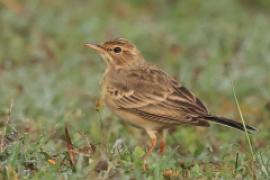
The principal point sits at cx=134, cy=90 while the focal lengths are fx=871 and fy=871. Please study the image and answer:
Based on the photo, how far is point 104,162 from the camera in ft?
19.2

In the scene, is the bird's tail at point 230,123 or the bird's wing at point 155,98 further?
the bird's wing at point 155,98

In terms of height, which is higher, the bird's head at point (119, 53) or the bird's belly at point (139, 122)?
the bird's head at point (119, 53)

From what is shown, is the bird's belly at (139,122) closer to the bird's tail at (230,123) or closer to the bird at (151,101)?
the bird at (151,101)

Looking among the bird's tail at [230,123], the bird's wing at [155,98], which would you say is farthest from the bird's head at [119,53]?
the bird's tail at [230,123]

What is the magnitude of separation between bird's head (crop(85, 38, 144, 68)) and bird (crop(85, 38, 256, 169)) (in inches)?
4.8

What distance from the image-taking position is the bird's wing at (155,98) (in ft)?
24.9

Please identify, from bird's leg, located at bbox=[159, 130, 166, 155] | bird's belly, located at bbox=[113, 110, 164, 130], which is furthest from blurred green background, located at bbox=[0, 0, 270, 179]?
bird's belly, located at bbox=[113, 110, 164, 130]

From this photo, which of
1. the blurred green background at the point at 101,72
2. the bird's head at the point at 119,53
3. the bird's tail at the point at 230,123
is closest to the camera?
the blurred green background at the point at 101,72

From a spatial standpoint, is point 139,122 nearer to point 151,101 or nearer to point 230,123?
point 151,101

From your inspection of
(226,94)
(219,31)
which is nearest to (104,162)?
(226,94)

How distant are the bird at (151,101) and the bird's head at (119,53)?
0.40ft

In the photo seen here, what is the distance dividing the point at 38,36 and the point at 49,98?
2737mm

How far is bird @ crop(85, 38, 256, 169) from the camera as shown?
7.56m

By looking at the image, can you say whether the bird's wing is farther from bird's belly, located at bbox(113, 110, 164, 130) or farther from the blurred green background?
the blurred green background
